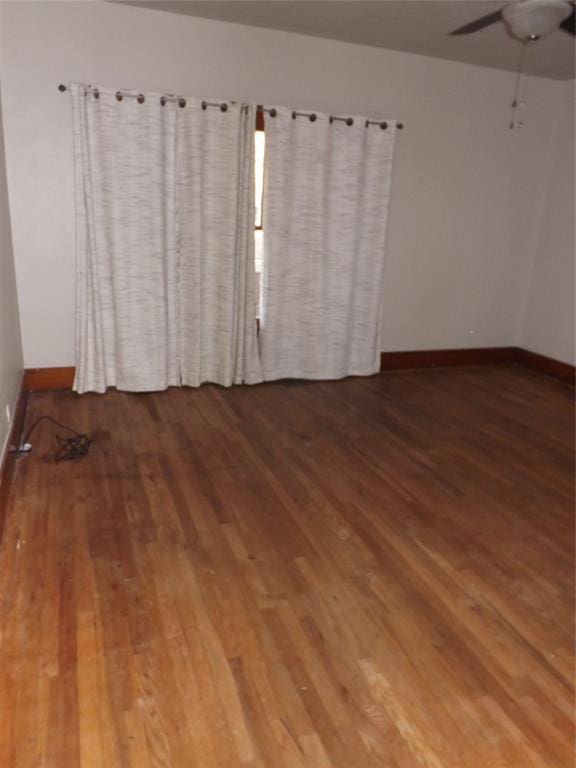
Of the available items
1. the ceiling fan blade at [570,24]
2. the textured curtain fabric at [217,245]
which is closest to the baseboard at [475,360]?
the textured curtain fabric at [217,245]

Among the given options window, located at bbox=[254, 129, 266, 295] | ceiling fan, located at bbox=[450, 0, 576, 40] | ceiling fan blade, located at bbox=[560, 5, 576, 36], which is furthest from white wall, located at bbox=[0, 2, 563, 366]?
ceiling fan, located at bbox=[450, 0, 576, 40]

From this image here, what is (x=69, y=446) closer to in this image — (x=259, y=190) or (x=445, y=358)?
(x=259, y=190)

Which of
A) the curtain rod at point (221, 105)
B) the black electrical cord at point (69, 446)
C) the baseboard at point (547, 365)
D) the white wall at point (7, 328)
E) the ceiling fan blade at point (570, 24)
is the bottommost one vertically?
the black electrical cord at point (69, 446)

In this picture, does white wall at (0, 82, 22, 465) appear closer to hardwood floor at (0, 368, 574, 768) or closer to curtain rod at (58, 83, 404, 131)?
hardwood floor at (0, 368, 574, 768)

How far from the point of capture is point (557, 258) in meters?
4.74

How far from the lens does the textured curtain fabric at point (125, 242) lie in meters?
3.35

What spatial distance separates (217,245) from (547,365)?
3.10 m

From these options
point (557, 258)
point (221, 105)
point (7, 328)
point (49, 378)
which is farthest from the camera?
point (557, 258)

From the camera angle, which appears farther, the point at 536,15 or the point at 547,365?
the point at 547,365

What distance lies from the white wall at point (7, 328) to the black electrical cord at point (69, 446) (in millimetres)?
183

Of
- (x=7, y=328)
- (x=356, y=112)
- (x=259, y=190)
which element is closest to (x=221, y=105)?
(x=259, y=190)

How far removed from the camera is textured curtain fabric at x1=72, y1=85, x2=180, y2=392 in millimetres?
3346

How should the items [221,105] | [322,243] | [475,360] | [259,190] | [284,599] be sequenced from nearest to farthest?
1. [284,599]
2. [221,105]
3. [259,190]
4. [322,243]
5. [475,360]

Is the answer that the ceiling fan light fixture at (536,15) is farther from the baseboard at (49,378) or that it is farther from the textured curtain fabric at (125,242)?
the baseboard at (49,378)
